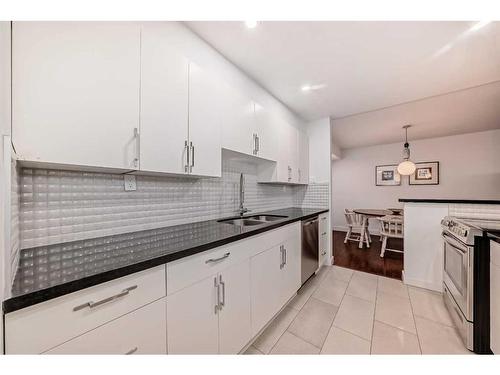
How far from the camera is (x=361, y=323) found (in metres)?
1.65

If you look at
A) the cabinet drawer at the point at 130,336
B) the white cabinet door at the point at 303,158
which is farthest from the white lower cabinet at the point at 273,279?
the white cabinet door at the point at 303,158

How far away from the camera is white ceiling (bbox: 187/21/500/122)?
4.67 feet

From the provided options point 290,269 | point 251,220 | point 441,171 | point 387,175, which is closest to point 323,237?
point 290,269

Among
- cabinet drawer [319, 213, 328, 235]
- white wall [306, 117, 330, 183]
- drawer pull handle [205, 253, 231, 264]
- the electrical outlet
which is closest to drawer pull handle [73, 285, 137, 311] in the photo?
drawer pull handle [205, 253, 231, 264]

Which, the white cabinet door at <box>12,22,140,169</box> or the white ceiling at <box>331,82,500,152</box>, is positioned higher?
the white ceiling at <box>331,82,500,152</box>

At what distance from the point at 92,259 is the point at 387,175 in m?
5.94

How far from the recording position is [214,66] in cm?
165

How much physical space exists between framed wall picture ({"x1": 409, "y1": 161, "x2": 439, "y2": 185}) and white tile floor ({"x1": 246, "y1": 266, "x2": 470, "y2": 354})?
349cm

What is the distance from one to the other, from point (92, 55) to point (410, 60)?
2.40 meters

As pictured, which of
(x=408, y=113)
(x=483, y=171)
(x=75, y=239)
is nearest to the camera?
(x=75, y=239)

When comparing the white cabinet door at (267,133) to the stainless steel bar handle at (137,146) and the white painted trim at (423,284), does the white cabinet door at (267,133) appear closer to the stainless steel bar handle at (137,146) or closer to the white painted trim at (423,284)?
the stainless steel bar handle at (137,146)

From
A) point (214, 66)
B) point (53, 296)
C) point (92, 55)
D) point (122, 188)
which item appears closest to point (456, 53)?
point (214, 66)

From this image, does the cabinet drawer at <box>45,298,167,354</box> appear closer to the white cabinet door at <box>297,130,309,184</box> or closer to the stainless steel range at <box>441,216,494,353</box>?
the stainless steel range at <box>441,216,494,353</box>
